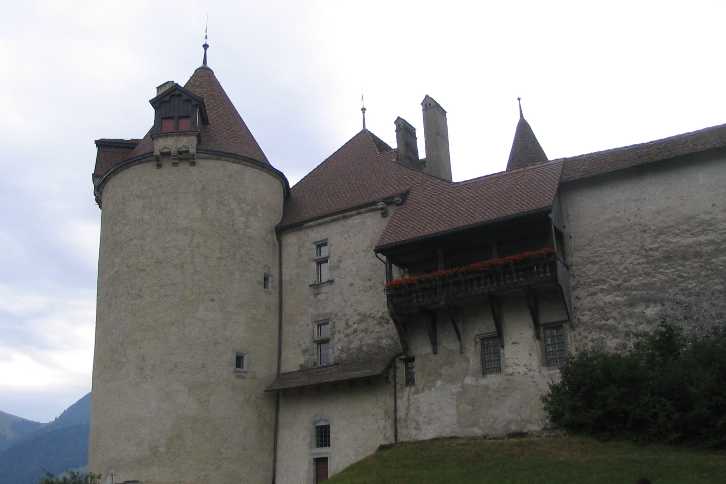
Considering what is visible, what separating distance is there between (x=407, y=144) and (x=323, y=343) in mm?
10053

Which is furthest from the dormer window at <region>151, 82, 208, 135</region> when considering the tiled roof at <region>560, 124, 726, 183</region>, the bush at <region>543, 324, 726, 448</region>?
the bush at <region>543, 324, 726, 448</region>

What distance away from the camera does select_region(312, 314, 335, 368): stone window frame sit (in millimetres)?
30594

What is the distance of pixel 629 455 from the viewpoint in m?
21.7

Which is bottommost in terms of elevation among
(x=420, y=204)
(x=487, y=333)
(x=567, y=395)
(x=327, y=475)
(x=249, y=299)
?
(x=327, y=475)

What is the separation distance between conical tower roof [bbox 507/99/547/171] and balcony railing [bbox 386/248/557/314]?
15.8 meters

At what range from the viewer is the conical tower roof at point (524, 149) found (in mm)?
41219

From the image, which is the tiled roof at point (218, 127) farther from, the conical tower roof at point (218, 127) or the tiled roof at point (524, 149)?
the tiled roof at point (524, 149)

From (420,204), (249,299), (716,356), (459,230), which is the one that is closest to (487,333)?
(459,230)

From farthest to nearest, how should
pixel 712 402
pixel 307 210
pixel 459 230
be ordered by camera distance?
pixel 307 210
pixel 459 230
pixel 712 402

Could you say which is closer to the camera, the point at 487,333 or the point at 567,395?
the point at 567,395

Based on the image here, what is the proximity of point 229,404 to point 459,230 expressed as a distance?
10.3m

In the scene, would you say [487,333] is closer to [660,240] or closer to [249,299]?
[660,240]

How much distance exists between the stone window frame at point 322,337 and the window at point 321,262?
152cm

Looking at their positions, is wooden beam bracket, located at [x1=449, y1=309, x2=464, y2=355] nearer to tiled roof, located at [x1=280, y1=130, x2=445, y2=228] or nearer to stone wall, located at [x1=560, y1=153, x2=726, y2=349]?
stone wall, located at [x1=560, y1=153, x2=726, y2=349]
